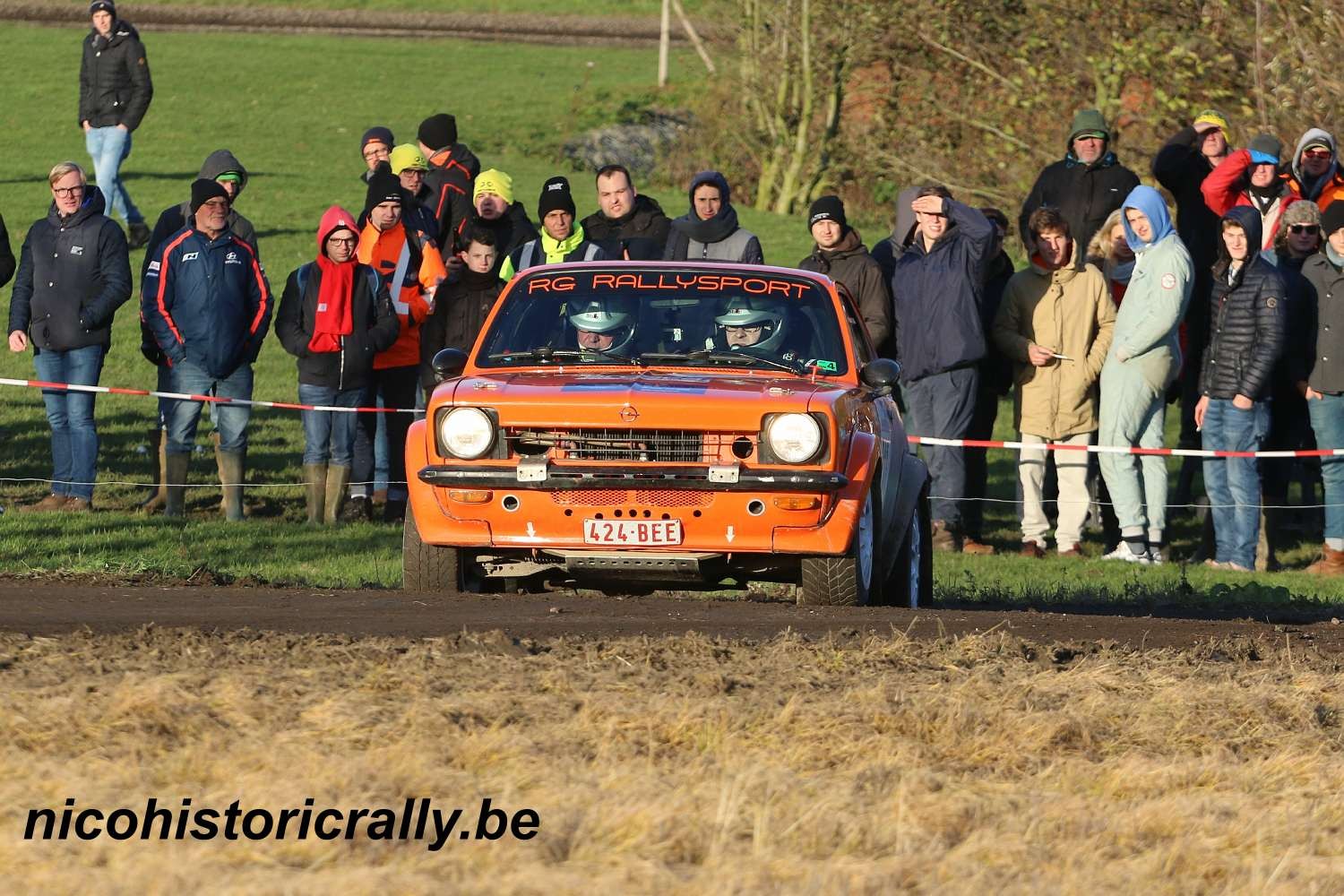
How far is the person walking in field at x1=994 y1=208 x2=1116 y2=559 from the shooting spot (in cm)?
1561

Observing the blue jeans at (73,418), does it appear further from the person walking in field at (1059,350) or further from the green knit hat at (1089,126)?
the green knit hat at (1089,126)

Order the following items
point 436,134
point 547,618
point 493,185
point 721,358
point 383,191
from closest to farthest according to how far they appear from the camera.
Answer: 1. point 547,618
2. point 721,358
3. point 383,191
4. point 493,185
5. point 436,134

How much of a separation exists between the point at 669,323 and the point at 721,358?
0.40 m

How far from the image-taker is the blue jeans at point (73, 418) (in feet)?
51.0

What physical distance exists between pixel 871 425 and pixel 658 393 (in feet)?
4.23

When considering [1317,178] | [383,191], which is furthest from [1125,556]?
[383,191]

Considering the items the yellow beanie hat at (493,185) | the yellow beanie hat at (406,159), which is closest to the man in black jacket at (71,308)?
the yellow beanie hat at (406,159)

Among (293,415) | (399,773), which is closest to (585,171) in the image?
(293,415)

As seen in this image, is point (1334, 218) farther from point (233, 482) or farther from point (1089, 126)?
point (233, 482)

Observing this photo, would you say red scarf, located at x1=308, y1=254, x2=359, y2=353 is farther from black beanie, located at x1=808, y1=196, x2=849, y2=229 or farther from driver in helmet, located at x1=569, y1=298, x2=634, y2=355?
driver in helmet, located at x1=569, y1=298, x2=634, y2=355

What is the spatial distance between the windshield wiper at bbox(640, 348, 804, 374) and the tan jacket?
5044mm

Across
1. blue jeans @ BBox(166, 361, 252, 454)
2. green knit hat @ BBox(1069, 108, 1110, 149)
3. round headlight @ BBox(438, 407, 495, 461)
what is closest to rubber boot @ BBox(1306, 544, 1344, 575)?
green knit hat @ BBox(1069, 108, 1110, 149)

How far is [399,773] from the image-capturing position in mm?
6430

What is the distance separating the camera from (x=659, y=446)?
10.1 metres
